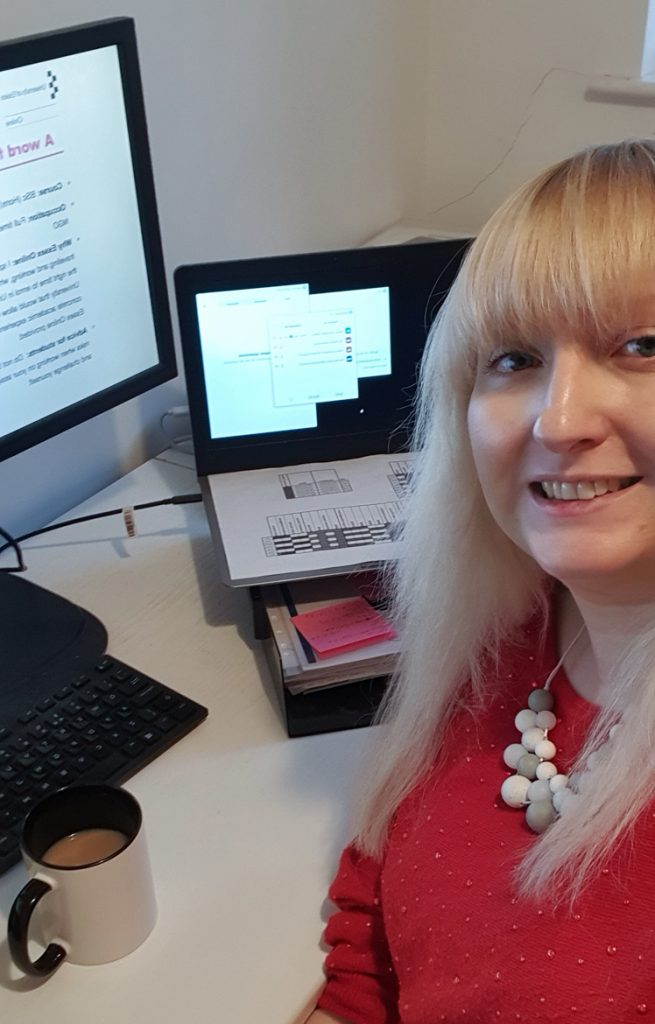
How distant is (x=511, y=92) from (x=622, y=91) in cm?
18

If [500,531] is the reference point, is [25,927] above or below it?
below

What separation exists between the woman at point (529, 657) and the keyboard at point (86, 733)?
0.18m

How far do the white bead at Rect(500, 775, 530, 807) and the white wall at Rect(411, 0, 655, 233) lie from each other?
1.13 m

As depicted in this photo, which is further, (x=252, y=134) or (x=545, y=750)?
(x=252, y=134)

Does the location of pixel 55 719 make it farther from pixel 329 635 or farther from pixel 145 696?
pixel 329 635

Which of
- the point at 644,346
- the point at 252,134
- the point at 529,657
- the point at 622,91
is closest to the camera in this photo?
the point at 644,346

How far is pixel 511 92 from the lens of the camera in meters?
1.71

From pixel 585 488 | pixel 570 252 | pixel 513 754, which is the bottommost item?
pixel 513 754

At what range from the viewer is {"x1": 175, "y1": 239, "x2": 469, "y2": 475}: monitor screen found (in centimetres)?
112

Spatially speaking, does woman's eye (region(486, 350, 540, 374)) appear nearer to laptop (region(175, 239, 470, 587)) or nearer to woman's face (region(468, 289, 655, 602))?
woman's face (region(468, 289, 655, 602))

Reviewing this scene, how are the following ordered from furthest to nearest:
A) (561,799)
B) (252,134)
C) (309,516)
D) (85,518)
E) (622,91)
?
(622,91), (252,134), (85,518), (309,516), (561,799)

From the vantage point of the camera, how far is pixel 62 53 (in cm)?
94

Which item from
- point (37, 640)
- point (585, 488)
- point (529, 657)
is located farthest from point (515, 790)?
point (37, 640)

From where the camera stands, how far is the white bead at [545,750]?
2.58ft
